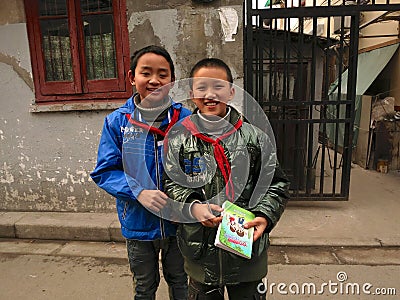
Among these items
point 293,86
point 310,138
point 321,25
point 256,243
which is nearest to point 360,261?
point 310,138

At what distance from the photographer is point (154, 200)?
1.53m

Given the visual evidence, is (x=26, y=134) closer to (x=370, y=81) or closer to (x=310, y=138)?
(x=310, y=138)

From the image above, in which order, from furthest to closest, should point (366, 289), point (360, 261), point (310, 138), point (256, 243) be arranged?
1. point (310, 138)
2. point (360, 261)
3. point (366, 289)
4. point (256, 243)

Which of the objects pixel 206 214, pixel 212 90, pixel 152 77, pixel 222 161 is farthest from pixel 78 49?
pixel 206 214

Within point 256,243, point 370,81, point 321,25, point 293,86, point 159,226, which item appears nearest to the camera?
point 256,243

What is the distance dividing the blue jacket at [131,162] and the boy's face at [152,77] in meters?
0.12

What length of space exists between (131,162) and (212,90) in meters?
0.57

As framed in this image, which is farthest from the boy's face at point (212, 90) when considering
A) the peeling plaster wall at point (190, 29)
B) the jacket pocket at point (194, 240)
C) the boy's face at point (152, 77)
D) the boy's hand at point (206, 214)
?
the peeling plaster wall at point (190, 29)

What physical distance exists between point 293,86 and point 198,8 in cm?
167

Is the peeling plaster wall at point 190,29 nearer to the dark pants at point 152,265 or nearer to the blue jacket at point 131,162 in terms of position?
the blue jacket at point 131,162

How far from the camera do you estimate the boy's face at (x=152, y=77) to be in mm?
1631

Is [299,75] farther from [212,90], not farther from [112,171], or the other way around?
[112,171]

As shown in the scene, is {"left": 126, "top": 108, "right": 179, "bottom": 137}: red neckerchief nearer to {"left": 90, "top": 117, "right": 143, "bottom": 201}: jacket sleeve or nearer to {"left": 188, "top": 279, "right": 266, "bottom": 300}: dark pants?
{"left": 90, "top": 117, "right": 143, "bottom": 201}: jacket sleeve

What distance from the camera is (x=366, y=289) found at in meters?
2.54
